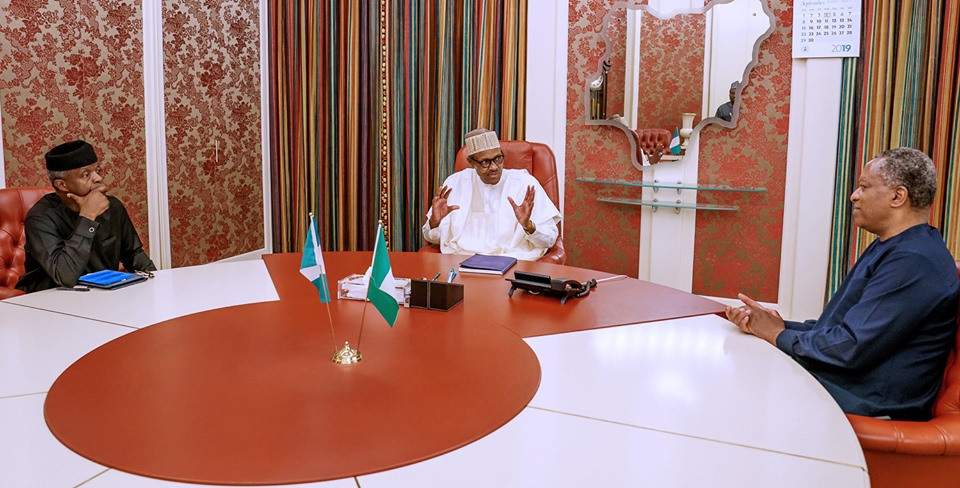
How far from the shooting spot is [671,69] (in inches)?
154

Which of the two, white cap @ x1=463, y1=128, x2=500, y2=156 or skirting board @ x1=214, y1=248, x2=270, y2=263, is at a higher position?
white cap @ x1=463, y1=128, x2=500, y2=156

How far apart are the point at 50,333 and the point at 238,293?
52 cm

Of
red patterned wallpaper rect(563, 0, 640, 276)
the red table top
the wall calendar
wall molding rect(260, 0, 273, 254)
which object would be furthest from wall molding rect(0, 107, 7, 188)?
the wall calendar

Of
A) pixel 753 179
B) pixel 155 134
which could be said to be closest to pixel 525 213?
pixel 753 179

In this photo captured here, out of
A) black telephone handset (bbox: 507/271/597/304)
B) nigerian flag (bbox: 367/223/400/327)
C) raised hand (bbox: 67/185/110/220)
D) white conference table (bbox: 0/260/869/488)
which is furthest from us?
raised hand (bbox: 67/185/110/220)

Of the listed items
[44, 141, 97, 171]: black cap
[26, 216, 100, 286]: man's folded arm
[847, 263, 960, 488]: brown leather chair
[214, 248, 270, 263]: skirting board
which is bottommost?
[214, 248, 270, 263]: skirting board

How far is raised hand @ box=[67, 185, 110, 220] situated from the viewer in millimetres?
Answer: 2381

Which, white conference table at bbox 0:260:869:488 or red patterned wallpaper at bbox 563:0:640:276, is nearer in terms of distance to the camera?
white conference table at bbox 0:260:869:488

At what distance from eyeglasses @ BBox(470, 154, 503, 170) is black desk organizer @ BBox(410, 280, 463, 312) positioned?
1374 mm

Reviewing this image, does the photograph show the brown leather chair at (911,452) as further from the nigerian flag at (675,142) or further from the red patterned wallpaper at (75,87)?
the red patterned wallpaper at (75,87)

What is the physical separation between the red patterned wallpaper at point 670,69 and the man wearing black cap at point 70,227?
276 cm

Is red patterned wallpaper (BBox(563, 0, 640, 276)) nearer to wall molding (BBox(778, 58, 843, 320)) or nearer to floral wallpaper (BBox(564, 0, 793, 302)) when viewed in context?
floral wallpaper (BBox(564, 0, 793, 302))

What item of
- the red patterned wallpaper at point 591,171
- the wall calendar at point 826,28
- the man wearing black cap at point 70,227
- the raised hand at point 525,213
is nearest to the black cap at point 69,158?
the man wearing black cap at point 70,227

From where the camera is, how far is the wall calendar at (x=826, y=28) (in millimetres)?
3494
